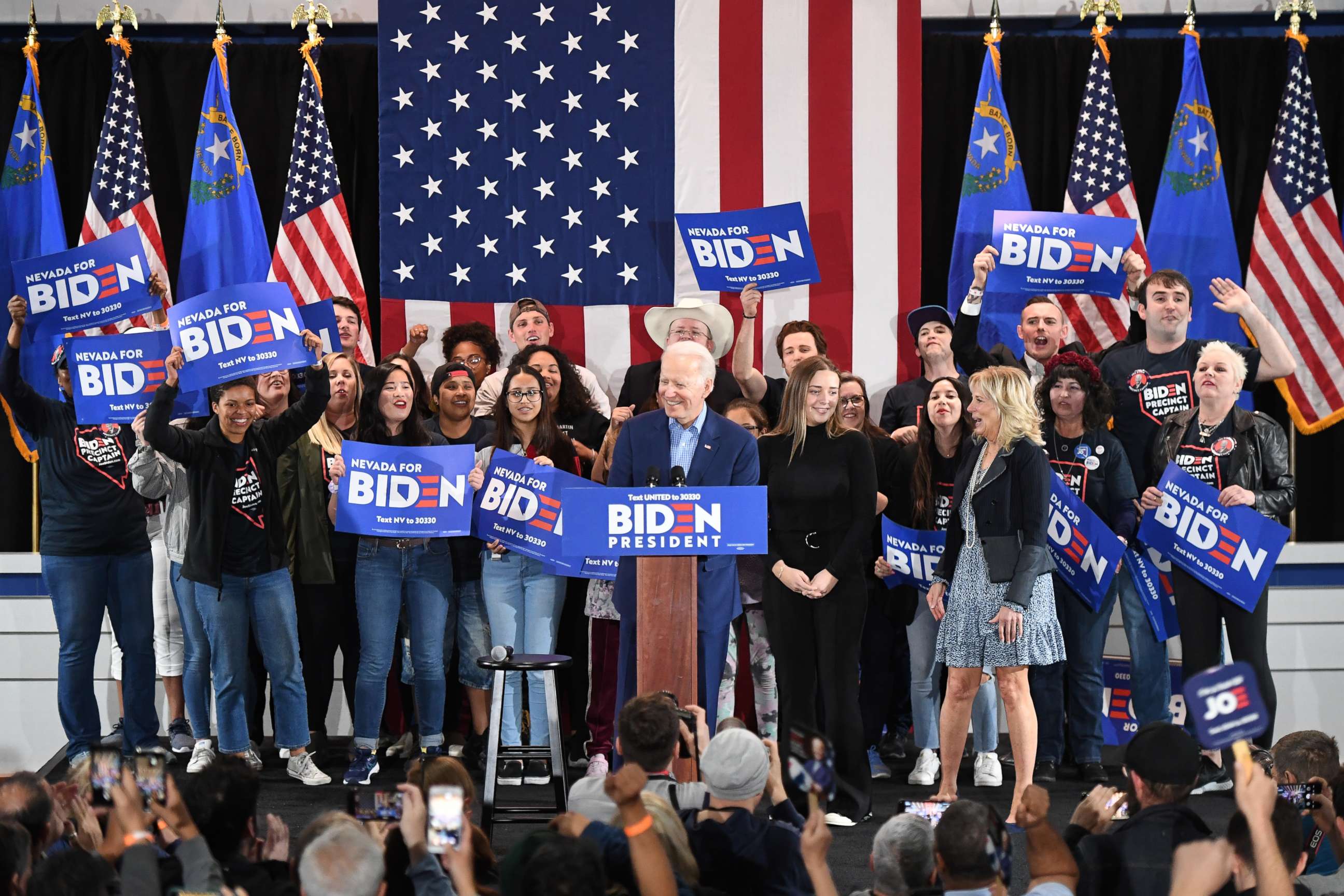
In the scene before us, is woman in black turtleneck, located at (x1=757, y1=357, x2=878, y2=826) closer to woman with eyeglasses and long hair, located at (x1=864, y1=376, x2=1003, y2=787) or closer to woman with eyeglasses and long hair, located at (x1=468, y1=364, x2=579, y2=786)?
woman with eyeglasses and long hair, located at (x1=864, y1=376, x2=1003, y2=787)

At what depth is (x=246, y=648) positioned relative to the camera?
17.9ft

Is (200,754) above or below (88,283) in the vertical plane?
below

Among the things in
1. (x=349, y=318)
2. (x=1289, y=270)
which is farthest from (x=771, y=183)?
(x=1289, y=270)

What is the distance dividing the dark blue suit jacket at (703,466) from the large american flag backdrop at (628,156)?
2600 millimetres

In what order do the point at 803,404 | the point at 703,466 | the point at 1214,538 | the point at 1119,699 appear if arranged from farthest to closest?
1. the point at 1119,699
2. the point at 1214,538
3. the point at 803,404
4. the point at 703,466

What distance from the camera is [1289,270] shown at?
24.1 ft

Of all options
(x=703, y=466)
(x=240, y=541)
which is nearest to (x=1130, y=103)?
(x=703, y=466)

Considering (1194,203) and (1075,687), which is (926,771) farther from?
(1194,203)

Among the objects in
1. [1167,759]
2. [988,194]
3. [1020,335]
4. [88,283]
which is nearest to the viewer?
[1167,759]

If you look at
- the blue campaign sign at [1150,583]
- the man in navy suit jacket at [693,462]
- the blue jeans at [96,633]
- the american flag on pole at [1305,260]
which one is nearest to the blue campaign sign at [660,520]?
the man in navy suit jacket at [693,462]

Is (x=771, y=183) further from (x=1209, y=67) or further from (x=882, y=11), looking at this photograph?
(x=1209, y=67)

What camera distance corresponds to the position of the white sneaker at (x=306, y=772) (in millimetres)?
5496

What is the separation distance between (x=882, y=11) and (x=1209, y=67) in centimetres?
191

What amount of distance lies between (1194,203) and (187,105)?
523 centimetres
